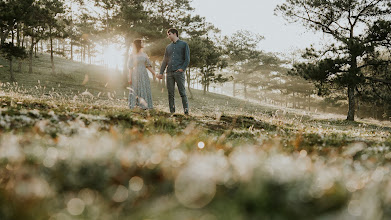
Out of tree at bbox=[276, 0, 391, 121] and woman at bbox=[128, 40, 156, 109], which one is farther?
tree at bbox=[276, 0, 391, 121]

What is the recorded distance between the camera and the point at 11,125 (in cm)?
397

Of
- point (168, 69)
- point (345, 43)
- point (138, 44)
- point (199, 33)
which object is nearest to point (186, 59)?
point (168, 69)

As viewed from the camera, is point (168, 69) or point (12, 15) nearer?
point (168, 69)

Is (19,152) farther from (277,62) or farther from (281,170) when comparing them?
(277,62)

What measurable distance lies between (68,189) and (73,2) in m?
40.7

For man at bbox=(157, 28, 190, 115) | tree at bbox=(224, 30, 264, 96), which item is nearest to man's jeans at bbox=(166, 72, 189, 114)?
man at bbox=(157, 28, 190, 115)

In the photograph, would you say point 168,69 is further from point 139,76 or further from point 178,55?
point 139,76

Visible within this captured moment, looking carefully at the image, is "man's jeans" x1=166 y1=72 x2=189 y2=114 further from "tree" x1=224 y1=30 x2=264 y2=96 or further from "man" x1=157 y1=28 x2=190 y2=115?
"tree" x1=224 y1=30 x2=264 y2=96

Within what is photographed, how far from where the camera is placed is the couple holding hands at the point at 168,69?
31.7 feet

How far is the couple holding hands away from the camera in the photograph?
9.65m

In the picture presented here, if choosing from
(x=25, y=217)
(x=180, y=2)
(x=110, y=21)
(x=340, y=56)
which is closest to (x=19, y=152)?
(x=25, y=217)

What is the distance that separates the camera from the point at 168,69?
998 cm

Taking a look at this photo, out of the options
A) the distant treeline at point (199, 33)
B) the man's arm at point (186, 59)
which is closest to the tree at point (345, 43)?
the distant treeline at point (199, 33)

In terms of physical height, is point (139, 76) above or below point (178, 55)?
below
